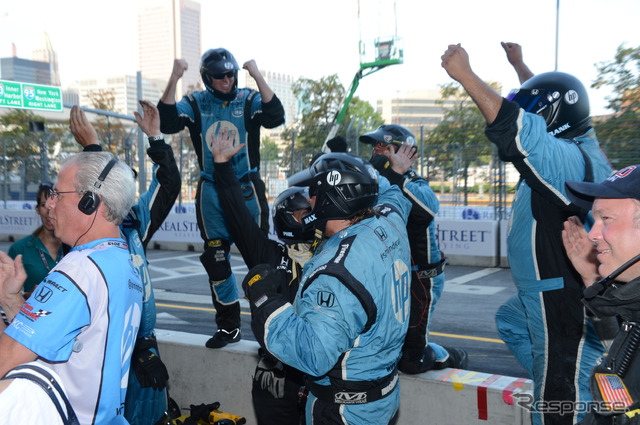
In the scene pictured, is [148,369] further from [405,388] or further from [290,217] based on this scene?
[405,388]

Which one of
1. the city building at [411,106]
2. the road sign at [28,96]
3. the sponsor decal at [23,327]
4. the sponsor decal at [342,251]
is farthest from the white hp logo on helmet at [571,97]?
the city building at [411,106]

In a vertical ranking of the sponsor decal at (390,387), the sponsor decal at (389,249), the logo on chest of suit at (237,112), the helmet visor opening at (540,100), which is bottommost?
the sponsor decal at (390,387)

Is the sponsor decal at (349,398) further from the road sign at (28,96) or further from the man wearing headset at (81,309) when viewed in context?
the road sign at (28,96)

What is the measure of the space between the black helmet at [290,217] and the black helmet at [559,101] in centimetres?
144

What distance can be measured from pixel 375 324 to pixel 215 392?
8.83ft

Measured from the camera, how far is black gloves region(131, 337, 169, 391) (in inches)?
146

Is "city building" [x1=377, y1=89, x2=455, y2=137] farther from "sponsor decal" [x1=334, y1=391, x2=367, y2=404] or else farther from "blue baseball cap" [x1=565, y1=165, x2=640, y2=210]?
"blue baseball cap" [x1=565, y1=165, x2=640, y2=210]

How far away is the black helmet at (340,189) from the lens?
2707 millimetres

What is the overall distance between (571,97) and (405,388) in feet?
7.06

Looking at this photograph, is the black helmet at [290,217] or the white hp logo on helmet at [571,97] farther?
the black helmet at [290,217]

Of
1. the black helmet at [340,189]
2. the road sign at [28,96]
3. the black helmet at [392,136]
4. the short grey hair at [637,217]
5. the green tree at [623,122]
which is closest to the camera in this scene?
the short grey hair at [637,217]

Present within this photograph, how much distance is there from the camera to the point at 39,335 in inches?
76.4

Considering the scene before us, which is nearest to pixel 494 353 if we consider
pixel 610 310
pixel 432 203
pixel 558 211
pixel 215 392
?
pixel 432 203

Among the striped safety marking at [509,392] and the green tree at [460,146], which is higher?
the green tree at [460,146]
